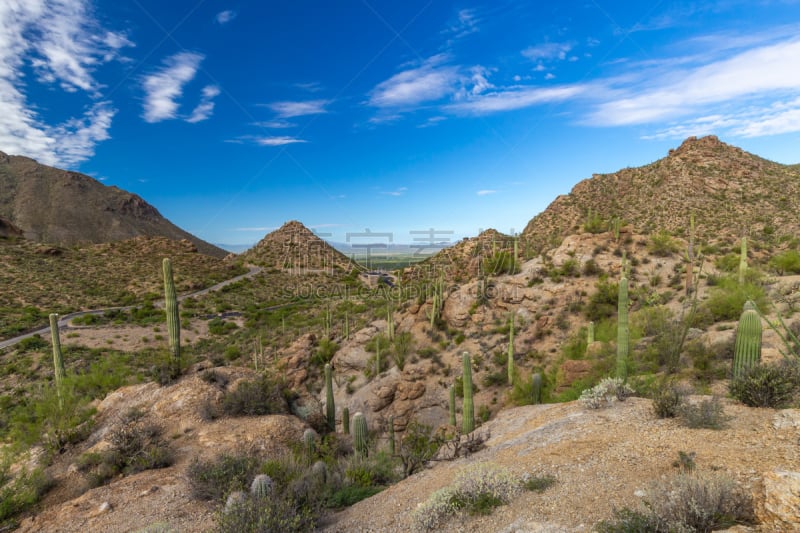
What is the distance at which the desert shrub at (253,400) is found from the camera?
9.97 m

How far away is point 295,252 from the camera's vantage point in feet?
171

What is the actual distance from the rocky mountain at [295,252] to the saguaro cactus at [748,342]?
47.7m

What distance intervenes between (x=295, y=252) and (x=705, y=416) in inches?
2028

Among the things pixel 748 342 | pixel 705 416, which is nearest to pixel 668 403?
pixel 705 416

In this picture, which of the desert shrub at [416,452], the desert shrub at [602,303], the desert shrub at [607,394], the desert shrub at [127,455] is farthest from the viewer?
the desert shrub at [602,303]

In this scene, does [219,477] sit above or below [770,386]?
below

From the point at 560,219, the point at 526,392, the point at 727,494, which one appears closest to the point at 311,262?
the point at 560,219

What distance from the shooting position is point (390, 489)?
5965mm

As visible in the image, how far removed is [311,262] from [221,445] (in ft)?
145

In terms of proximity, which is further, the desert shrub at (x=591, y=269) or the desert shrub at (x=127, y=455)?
the desert shrub at (x=591, y=269)

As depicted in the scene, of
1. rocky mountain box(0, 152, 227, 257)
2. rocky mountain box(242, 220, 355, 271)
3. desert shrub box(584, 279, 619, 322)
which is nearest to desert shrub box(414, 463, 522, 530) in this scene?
desert shrub box(584, 279, 619, 322)

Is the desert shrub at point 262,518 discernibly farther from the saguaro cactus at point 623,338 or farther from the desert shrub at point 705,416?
the saguaro cactus at point 623,338

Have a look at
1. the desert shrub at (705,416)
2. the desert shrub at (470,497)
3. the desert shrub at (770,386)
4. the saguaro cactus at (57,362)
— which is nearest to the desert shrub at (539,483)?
Answer: the desert shrub at (470,497)

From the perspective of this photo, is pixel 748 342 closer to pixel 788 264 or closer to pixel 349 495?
pixel 349 495
